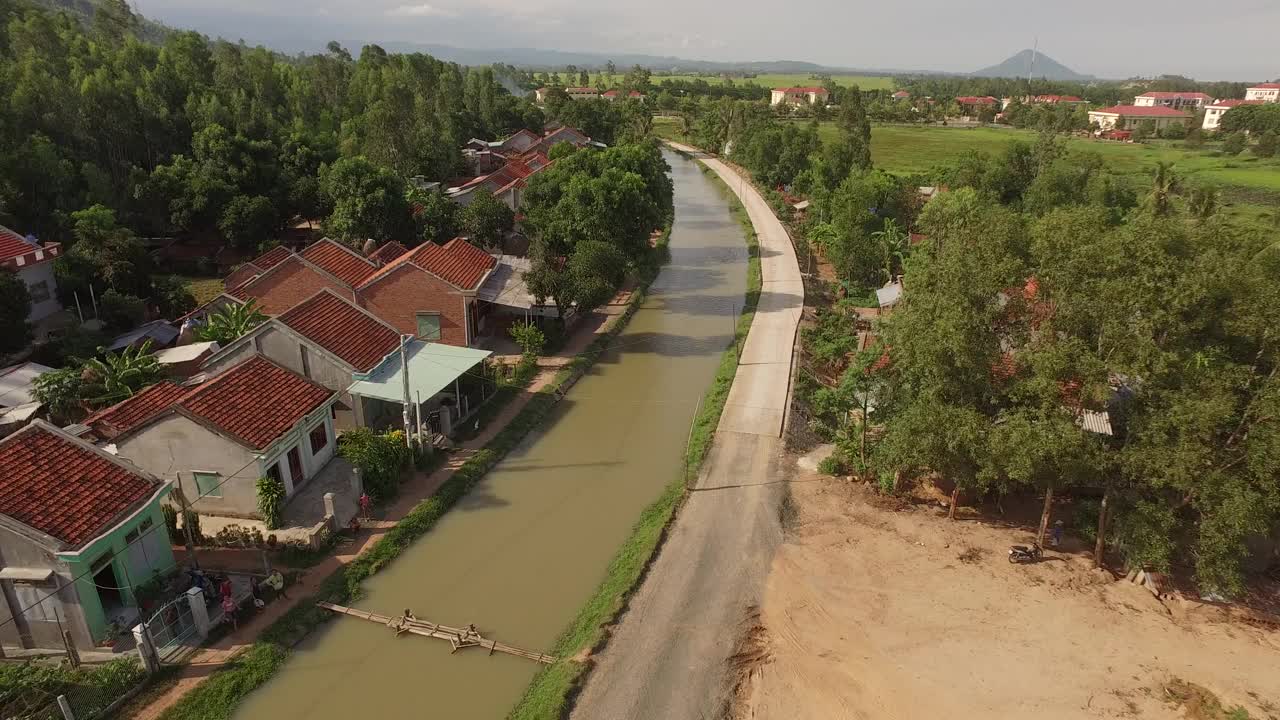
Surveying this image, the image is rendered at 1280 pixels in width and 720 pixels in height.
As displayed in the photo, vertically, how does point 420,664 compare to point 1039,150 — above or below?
below

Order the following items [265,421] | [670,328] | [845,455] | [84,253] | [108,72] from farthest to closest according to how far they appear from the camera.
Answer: [108,72]
[670,328]
[84,253]
[845,455]
[265,421]

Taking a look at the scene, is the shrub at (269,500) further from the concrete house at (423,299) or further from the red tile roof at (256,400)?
the concrete house at (423,299)

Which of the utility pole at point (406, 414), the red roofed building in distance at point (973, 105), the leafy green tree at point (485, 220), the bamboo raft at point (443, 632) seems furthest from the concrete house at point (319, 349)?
the red roofed building in distance at point (973, 105)

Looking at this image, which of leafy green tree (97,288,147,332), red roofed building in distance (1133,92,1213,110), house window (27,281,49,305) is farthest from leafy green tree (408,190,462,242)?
red roofed building in distance (1133,92,1213,110)

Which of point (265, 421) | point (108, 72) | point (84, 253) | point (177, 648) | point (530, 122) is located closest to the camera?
point (177, 648)

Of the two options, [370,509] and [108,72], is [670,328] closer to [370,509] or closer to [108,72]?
[370,509]

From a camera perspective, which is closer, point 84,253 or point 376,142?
point 84,253

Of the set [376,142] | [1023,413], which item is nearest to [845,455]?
[1023,413]

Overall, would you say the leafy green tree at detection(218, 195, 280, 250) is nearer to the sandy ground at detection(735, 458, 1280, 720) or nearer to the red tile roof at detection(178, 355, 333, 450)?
the red tile roof at detection(178, 355, 333, 450)
